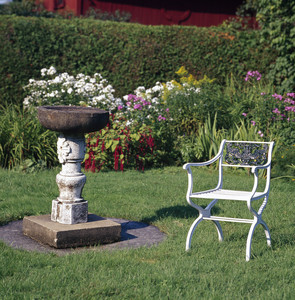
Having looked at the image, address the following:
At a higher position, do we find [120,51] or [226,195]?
[120,51]

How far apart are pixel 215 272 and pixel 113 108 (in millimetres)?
5964

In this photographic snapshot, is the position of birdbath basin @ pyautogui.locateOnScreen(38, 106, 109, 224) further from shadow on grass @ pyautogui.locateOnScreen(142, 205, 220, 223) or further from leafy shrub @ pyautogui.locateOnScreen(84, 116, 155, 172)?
leafy shrub @ pyautogui.locateOnScreen(84, 116, 155, 172)

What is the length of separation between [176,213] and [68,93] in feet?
14.8

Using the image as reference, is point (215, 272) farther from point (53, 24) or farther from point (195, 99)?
point (53, 24)

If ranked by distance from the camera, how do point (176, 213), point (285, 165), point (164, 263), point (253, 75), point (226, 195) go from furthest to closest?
point (253, 75) < point (285, 165) < point (176, 213) < point (226, 195) < point (164, 263)

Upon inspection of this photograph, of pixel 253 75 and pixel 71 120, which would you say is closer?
pixel 71 120

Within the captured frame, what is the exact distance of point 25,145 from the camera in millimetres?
8375

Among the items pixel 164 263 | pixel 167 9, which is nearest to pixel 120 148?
pixel 164 263

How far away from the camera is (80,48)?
1066 centimetres

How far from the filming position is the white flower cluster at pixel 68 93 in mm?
9273

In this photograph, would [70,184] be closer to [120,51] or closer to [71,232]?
[71,232]

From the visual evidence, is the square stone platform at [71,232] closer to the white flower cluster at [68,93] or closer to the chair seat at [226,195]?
the chair seat at [226,195]

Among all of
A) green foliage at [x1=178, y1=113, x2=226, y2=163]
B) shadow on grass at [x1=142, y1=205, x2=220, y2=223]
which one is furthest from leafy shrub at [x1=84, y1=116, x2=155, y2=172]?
shadow on grass at [x1=142, y1=205, x2=220, y2=223]

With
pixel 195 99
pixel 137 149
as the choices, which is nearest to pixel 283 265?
pixel 137 149
